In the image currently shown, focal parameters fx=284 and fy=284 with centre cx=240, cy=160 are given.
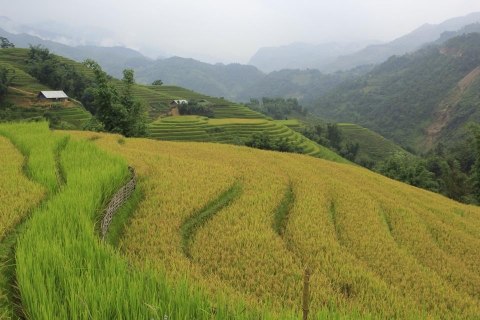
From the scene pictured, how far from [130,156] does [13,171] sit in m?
3.37

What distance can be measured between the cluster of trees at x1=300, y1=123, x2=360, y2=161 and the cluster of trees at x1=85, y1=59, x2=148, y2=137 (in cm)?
4095

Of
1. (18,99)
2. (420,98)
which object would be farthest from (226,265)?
(420,98)

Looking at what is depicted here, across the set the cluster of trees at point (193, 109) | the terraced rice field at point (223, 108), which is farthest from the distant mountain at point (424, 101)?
the cluster of trees at point (193, 109)

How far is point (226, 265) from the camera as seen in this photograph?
4223 mm

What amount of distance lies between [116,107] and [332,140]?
162ft

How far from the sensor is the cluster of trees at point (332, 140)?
172 feet

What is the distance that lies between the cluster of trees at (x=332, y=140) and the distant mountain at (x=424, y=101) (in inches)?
1265

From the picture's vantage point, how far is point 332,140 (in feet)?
193

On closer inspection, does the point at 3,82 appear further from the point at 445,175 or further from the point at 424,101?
the point at 424,101

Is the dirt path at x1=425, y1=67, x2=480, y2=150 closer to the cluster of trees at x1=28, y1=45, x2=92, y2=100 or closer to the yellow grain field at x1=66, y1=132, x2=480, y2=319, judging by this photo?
the yellow grain field at x1=66, y1=132, x2=480, y2=319

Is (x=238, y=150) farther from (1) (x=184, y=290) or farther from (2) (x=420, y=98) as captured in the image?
(2) (x=420, y=98)

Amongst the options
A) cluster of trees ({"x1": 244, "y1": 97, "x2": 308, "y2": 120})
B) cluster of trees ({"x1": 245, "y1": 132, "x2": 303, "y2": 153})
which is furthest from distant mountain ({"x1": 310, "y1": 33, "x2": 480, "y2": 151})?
cluster of trees ({"x1": 245, "y1": 132, "x2": 303, "y2": 153})

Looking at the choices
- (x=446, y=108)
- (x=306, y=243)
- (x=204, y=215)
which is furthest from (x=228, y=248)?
(x=446, y=108)

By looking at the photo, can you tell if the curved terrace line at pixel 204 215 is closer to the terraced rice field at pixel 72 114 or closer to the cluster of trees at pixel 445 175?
the cluster of trees at pixel 445 175
